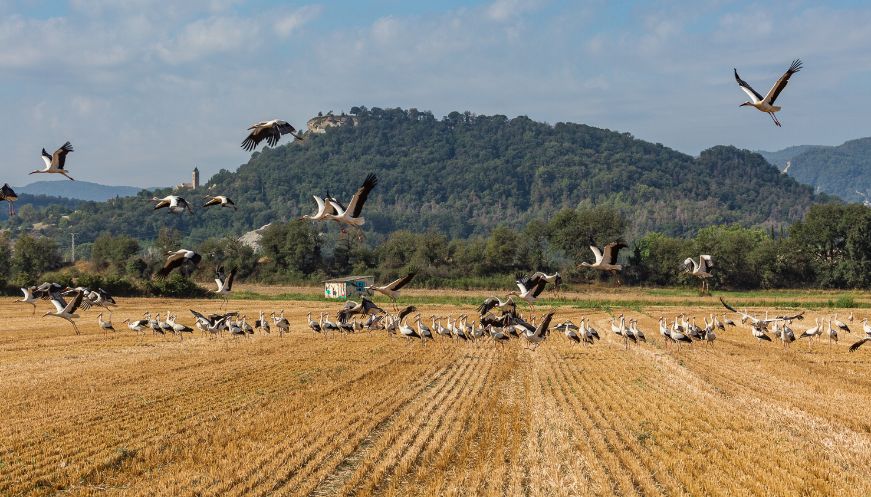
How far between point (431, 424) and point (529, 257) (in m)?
Answer: 75.8

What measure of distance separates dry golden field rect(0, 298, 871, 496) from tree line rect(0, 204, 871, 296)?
5281 cm

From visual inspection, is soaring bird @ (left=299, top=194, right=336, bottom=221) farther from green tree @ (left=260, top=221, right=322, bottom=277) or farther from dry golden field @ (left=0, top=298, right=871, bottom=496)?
green tree @ (left=260, top=221, right=322, bottom=277)

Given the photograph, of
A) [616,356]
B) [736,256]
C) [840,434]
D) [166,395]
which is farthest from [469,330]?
[736,256]

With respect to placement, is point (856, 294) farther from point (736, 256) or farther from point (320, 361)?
point (320, 361)

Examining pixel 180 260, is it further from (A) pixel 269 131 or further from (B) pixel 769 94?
(B) pixel 769 94

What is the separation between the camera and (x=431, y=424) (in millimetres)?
15688

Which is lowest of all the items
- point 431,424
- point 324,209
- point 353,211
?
point 431,424

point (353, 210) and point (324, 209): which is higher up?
point (324, 209)

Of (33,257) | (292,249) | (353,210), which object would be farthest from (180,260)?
(33,257)

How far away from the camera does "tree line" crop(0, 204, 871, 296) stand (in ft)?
269

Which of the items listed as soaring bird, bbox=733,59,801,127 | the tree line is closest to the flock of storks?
soaring bird, bbox=733,59,801,127

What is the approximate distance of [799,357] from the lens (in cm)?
2802

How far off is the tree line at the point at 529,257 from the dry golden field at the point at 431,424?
173 ft

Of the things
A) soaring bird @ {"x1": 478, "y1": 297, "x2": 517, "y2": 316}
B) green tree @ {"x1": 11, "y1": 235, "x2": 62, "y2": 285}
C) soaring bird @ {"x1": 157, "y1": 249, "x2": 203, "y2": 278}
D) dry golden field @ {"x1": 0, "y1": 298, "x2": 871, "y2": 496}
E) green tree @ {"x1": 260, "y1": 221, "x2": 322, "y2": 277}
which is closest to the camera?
dry golden field @ {"x1": 0, "y1": 298, "x2": 871, "y2": 496}
